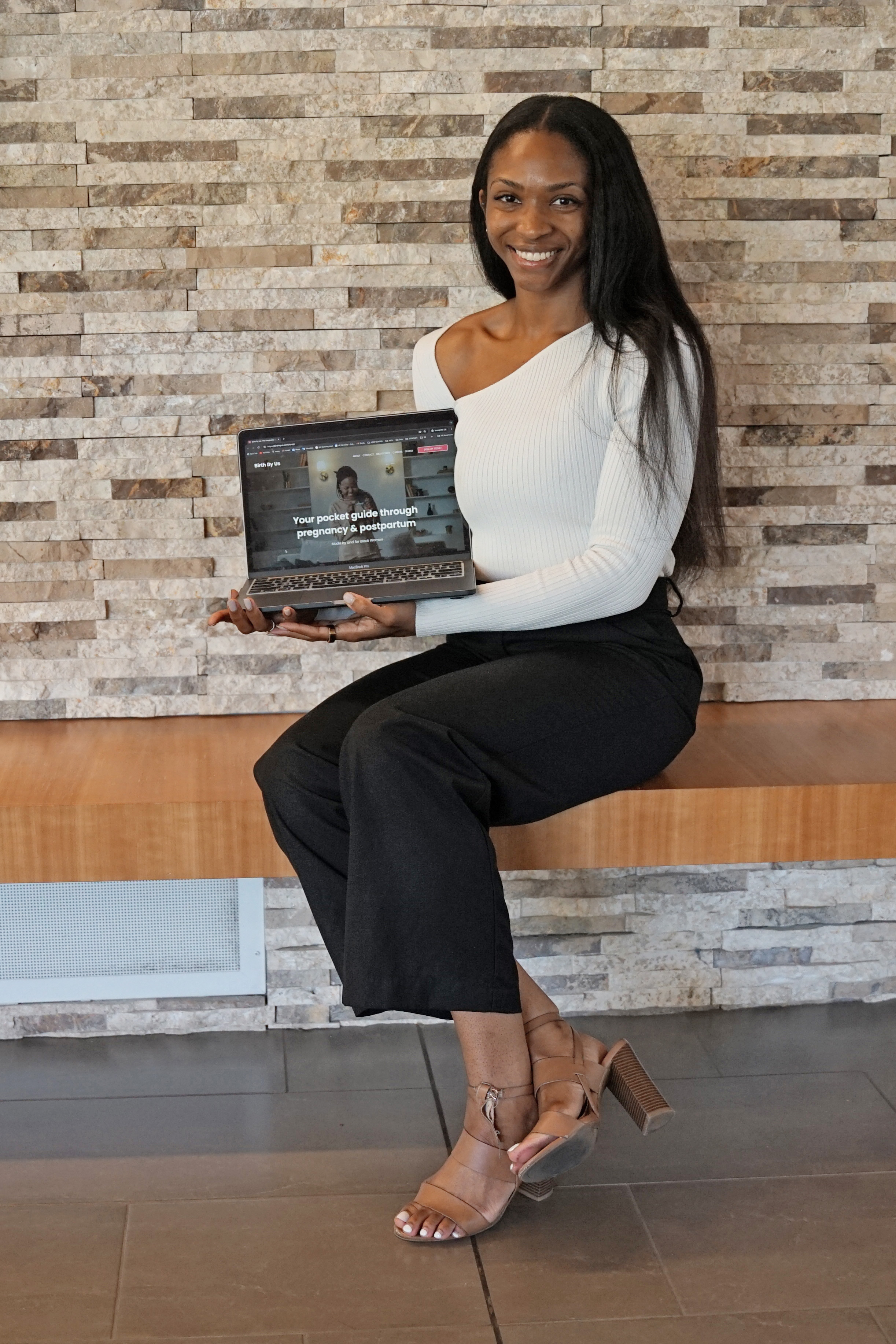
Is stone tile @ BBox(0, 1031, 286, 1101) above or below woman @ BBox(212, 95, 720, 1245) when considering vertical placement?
below

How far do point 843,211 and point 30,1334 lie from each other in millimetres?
1983

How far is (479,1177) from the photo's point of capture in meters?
1.56

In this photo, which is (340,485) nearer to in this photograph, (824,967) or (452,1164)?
(452,1164)

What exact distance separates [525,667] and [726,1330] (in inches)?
31.2

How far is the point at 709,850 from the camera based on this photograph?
Answer: 1.78m

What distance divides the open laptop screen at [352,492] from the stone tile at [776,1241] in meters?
0.92

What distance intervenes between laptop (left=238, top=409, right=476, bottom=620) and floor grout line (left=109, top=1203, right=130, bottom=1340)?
0.82 m

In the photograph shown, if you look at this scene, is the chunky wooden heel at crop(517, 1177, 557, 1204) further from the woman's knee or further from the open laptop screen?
the open laptop screen

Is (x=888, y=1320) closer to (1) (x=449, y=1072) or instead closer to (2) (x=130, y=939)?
(1) (x=449, y=1072)

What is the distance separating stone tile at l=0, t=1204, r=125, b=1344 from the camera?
1408 mm

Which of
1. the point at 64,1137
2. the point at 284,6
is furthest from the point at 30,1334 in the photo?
the point at 284,6

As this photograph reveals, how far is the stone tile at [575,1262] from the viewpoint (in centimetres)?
144

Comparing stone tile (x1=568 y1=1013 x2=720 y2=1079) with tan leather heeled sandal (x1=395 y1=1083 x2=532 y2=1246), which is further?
stone tile (x1=568 y1=1013 x2=720 y2=1079)

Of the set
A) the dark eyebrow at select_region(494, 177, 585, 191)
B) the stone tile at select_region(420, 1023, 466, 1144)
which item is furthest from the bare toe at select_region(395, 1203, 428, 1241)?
the dark eyebrow at select_region(494, 177, 585, 191)
